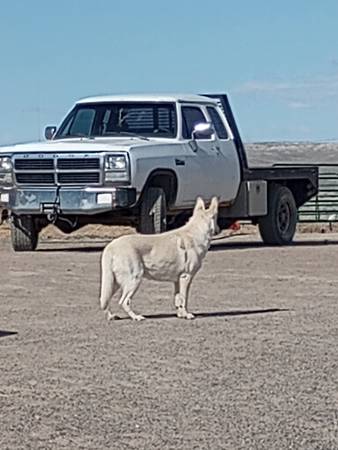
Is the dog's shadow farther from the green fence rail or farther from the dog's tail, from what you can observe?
the green fence rail

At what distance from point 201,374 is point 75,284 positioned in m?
6.91

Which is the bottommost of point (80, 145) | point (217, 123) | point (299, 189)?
point (299, 189)

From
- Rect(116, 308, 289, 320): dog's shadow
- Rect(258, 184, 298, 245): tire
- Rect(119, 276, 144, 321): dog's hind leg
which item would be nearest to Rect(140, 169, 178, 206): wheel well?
Rect(258, 184, 298, 245): tire

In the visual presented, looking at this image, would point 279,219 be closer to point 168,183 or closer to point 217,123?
point 217,123

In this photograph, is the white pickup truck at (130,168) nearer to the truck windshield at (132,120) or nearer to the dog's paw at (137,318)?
the truck windshield at (132,120)

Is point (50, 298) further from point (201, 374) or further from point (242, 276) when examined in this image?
point (201, 374)

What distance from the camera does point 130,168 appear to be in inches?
778

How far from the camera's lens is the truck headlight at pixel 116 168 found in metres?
19.7

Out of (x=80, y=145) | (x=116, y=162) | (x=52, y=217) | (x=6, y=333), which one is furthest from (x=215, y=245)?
(x=6, y=333)

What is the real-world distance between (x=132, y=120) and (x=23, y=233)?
252 centimetres

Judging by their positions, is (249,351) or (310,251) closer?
(249,351)

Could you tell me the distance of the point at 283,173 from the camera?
24250mm

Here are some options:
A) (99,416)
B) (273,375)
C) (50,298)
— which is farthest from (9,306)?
(99,416)

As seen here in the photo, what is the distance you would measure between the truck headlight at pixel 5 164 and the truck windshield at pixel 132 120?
1.18 m
